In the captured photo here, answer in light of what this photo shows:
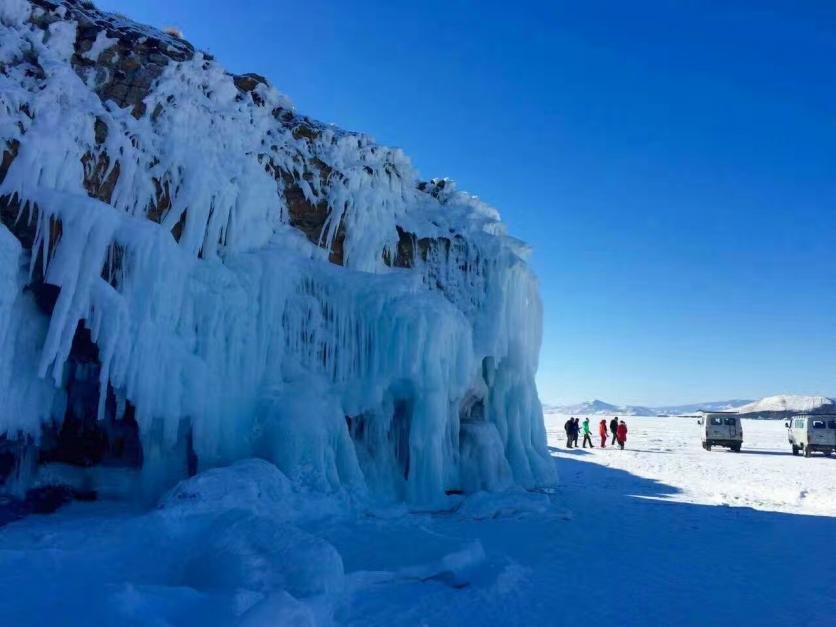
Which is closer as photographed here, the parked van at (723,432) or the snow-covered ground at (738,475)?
the snow-covered ground at (738,475)

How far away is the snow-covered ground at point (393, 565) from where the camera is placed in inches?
217

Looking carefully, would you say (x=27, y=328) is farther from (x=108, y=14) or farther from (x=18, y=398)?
(x=108, y=14)

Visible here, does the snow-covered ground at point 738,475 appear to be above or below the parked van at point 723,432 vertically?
below

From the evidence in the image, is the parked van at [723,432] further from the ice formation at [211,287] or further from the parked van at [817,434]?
the ice formation at [211,287]

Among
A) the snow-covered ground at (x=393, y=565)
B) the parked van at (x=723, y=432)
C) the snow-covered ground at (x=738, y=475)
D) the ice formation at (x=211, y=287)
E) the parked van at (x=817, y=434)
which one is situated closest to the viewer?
the snow-covered ground at (x=393, y=565)

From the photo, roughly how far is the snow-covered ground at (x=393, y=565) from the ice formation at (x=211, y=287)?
1.55m

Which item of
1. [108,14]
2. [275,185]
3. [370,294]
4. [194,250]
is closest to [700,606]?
[370,294]

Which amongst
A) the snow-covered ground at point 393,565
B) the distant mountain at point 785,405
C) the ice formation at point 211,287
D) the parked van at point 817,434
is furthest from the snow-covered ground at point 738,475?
the distant mountain at point 785,405

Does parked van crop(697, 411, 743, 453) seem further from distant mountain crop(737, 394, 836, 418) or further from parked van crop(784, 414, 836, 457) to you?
distant mountain crop(737, 394, 836, 418)

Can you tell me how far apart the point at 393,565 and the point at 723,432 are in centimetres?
2760

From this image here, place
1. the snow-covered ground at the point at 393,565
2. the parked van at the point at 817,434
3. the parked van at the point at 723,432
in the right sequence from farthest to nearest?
the parked van at the point at 723,432 < the parked van at the point at 817,434 < the snow-covered ground at the point at 393,565

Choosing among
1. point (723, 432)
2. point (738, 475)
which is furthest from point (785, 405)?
point (738, 475)

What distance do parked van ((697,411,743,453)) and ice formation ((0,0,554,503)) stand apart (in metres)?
18.6

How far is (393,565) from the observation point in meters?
7.61
